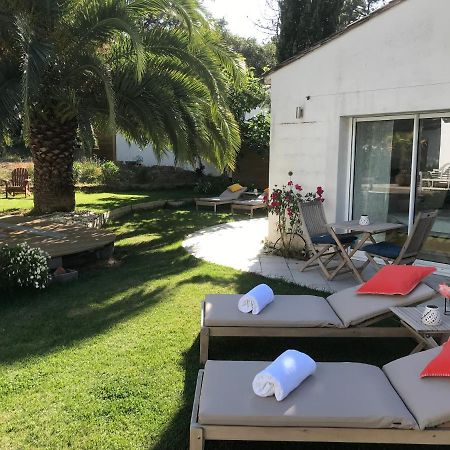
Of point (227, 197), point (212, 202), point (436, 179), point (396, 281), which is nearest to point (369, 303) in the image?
point (396, 281)

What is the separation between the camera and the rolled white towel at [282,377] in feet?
9.89

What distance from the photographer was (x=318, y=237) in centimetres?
759

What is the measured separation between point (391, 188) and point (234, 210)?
24.4 ft

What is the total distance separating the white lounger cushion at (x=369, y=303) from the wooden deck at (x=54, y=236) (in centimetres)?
470

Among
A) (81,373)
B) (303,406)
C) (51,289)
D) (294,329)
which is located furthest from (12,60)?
(303,406)

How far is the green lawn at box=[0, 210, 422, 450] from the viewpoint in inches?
135

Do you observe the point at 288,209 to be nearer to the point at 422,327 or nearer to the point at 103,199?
the point at 422,327

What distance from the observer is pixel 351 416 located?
2.84m

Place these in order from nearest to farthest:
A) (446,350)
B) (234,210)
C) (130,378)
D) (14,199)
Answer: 1. (446,350)
2. (130,378)
3. (234,210)
4. (14,199)

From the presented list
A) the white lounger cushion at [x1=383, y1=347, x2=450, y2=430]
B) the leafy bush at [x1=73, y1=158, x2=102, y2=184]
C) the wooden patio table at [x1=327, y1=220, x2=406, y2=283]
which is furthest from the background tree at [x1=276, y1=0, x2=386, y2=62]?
the white lounger cushion at [x1=383, y1=347, x2=450, y2=430]

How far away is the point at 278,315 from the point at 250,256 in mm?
4367

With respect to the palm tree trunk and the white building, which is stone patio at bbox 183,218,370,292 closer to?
the white building

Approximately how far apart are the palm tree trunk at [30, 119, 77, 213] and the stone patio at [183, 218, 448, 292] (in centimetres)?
317

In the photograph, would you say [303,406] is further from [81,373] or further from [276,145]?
[276,145]
